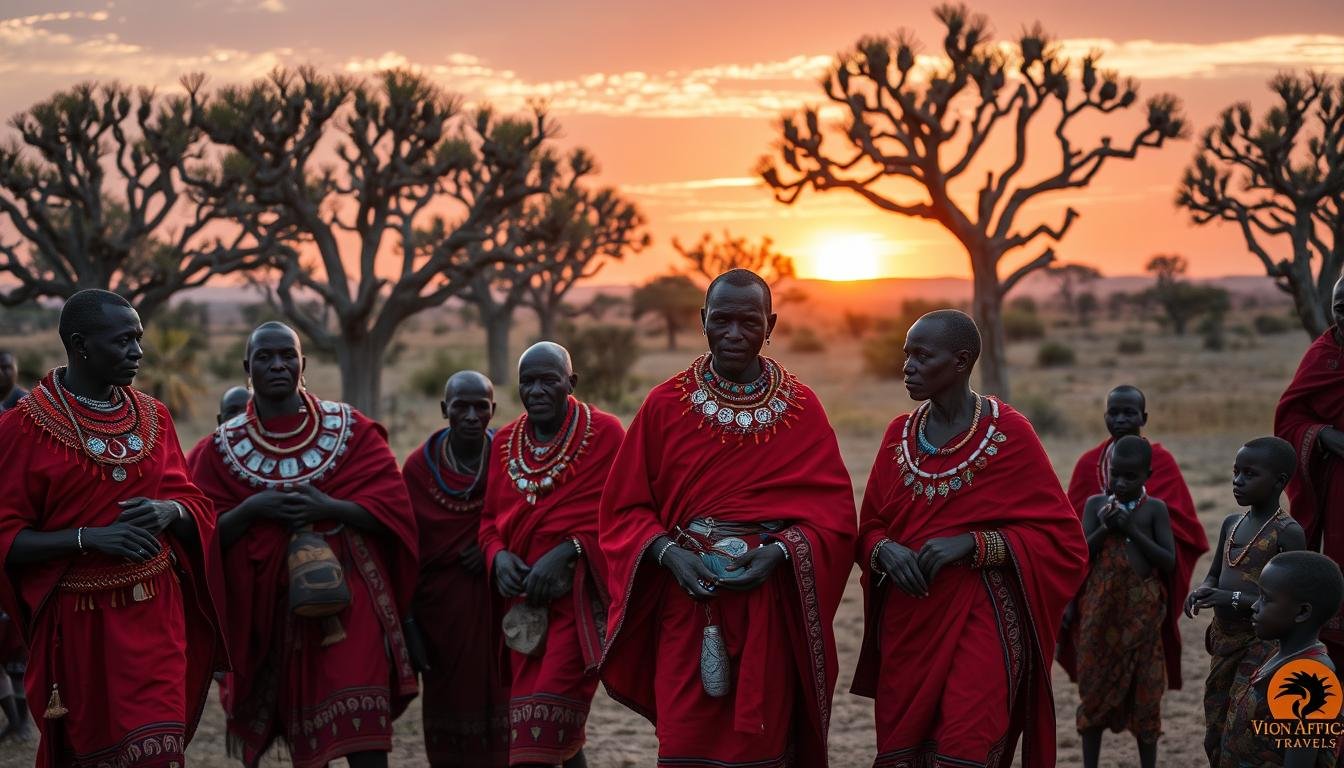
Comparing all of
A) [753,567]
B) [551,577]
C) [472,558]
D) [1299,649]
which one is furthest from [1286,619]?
[472,558]

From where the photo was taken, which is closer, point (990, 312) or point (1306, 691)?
point (1306, 691)

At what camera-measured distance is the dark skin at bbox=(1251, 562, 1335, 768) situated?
14.8 feet

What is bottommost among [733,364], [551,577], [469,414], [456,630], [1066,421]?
[1066,421]

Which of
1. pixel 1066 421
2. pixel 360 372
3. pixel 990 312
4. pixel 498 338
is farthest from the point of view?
pixel 498 338

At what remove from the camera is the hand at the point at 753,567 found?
4.91 m

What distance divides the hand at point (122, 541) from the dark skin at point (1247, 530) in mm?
4088

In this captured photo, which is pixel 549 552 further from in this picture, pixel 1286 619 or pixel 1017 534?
pixel 1286 619

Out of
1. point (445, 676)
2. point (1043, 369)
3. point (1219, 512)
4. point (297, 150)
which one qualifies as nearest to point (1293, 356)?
point (1043, 369)

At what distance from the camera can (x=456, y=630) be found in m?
6.71

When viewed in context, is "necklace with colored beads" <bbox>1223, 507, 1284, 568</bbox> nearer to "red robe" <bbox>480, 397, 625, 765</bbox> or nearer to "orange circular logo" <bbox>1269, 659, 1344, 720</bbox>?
"orange circular logo" <bbox>1269, 659, 1344, 720</bbox>

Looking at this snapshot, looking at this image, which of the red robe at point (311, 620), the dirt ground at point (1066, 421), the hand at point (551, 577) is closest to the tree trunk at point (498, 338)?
the dirt ground at point (1066, 421)

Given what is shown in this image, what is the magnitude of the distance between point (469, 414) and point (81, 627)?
2.02 m

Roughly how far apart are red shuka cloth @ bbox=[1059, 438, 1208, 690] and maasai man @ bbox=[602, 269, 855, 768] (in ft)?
7.96

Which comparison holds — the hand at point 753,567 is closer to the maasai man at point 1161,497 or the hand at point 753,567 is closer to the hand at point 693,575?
the hand at point 693,575
